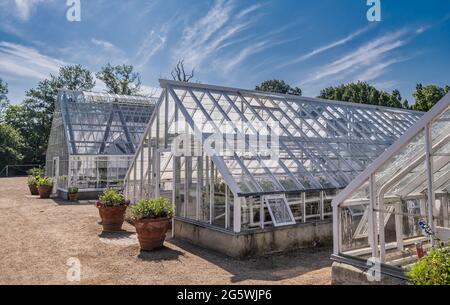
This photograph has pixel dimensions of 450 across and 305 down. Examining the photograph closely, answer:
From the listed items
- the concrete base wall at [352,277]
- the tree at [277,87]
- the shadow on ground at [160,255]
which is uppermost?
the tree at [277,87]

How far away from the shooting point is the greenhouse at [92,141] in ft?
59.5

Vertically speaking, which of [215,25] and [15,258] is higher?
[215,25]

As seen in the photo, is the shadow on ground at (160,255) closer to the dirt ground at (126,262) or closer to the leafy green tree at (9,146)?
the dirt ground at (126,262)

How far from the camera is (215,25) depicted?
37.5 ft

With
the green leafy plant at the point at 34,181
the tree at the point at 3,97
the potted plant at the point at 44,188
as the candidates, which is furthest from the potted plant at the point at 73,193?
the tree at the point at 3,97

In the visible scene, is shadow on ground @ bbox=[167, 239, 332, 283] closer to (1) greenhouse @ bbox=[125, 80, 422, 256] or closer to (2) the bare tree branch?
(1) greenhouse @ bbox=[125, 80, 422, 256]

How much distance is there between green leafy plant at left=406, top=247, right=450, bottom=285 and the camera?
9.62ft

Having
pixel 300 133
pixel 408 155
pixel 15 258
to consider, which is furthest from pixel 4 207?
pixel 408 155

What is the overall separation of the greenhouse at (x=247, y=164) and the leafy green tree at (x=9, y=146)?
2840cm

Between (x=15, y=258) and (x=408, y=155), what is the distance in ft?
25.9

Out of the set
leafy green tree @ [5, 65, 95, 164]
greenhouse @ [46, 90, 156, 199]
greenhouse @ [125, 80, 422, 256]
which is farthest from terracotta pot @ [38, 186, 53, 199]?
leafy green tree @ [5, 65, 95, 164]

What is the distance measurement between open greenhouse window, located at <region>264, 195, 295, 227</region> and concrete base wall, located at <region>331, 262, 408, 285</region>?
2.33 meters

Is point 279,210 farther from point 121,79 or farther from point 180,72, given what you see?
point 121,79

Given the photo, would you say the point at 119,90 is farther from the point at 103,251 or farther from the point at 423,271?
the point at 423,271
